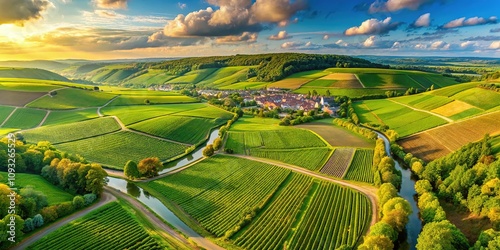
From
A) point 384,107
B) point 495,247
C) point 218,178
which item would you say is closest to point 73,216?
point 218,178

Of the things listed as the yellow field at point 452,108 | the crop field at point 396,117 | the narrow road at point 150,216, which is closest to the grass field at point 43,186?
the narrow road at point 150,216

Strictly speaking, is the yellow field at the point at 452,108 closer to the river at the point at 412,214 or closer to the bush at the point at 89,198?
the river at the point at 412,214

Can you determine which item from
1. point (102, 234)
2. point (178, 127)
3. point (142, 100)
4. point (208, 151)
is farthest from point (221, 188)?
point (142, 100)

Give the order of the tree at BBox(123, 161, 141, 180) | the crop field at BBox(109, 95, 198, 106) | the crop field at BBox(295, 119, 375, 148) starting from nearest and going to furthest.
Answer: the tree at BBox(123, 161, 141, 180), the crop field at BBox(295, 119, 375, 148), the crop field at BBox(109, 95, 198, 106)

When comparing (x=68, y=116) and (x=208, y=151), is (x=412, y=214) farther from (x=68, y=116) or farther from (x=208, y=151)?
(x=68, y=116)

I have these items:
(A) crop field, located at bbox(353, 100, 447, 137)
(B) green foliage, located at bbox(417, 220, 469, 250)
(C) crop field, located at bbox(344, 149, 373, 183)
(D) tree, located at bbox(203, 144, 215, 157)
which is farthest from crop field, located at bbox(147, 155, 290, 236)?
(A) crop field, located at bbox(353, 100, 447, 137)

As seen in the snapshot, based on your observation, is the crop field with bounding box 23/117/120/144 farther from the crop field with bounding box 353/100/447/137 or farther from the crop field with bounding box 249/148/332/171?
the crop field with bounding box 353/100/447/137
